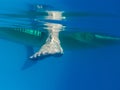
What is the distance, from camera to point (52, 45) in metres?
6.18

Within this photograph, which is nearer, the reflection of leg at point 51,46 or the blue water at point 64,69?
the reflection of leg at point 51,46

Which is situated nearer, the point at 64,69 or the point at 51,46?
the point at 51,46

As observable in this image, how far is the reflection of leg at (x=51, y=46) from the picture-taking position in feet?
19.8

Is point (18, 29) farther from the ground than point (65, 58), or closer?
farther from the ground

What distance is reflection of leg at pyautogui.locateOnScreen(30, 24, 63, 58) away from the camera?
19.8 feet

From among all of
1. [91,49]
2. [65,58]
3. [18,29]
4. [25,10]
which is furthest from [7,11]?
[91,49]

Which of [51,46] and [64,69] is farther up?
[51,46]

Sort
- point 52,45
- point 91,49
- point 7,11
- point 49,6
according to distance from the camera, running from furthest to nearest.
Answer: point 91,49 < point 52,45 < point 7,11 < point 49,6

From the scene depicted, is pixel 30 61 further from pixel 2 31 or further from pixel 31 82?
pixel 2 31

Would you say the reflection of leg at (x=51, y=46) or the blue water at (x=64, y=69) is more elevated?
the reflection of leg at (x=51, y=46)

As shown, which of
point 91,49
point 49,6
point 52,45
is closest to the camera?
point 49,6

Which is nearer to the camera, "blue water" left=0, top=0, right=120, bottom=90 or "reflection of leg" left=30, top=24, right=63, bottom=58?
"reflection of leg" left=30, top=24, right=63, bottom=58

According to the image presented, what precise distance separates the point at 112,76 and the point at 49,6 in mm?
2536

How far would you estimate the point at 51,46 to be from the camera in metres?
6.12
